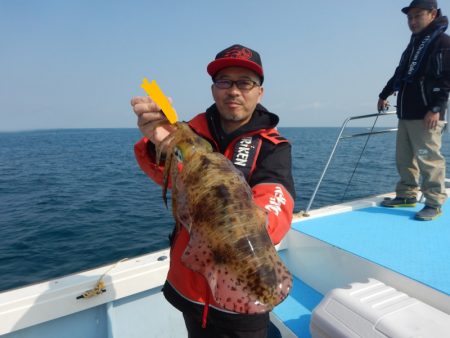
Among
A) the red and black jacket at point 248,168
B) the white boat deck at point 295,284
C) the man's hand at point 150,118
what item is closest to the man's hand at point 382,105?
the white boat deck at point 295,284

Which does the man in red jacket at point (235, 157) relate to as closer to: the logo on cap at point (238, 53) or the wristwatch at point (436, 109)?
the logo on cap at point (238, 53)

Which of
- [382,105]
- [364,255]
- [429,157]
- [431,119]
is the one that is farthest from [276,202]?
[382,105]

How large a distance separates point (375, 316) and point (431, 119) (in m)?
4.48

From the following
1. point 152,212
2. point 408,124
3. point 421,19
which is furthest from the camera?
point 152,212

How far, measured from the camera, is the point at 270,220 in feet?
6.71

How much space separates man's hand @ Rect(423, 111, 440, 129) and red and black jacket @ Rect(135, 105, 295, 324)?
14.8ft

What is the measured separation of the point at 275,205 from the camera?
7.06ft

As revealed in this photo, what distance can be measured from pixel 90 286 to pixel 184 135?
3095 millimetres

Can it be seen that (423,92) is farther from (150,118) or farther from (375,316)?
(150,118)

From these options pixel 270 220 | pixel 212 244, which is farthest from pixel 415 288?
pixel 212 244

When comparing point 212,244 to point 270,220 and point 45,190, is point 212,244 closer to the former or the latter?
point 270,220

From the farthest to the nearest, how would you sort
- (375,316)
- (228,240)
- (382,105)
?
(382,105), (375,316), (228,240)

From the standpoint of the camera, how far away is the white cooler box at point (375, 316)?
2754 mm

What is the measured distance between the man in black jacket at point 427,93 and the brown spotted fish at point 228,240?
18.1 feet
